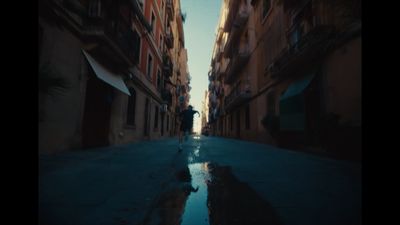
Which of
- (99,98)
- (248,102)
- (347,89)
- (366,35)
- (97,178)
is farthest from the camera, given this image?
(248,102)

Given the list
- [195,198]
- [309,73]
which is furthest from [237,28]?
[195,198]

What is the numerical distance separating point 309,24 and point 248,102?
9.11 metres

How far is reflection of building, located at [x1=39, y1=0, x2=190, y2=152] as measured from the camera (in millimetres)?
4922

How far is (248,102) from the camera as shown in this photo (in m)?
16.8

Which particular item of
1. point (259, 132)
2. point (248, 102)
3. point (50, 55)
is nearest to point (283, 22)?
point (259, 132)

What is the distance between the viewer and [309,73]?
7.76m

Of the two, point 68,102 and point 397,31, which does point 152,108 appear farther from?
point 397,31

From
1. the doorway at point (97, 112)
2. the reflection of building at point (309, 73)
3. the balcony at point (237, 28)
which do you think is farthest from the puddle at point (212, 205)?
the balcony at point (237, 28)

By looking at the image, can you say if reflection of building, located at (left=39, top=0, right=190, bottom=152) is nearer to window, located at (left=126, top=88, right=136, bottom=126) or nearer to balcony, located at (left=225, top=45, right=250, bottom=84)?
window, located at (left=126, top=88, right=136, bottom=126)

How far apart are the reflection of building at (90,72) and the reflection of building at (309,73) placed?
6093 millimetres

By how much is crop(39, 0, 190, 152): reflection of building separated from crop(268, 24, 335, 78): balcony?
693cm

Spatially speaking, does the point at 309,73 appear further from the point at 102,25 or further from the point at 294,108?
the point at 102,25

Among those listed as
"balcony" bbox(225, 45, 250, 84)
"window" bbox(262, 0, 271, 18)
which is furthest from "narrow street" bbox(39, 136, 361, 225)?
"balcony" bbox(225, 45, 250, 84)

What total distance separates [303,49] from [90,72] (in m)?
7.73
